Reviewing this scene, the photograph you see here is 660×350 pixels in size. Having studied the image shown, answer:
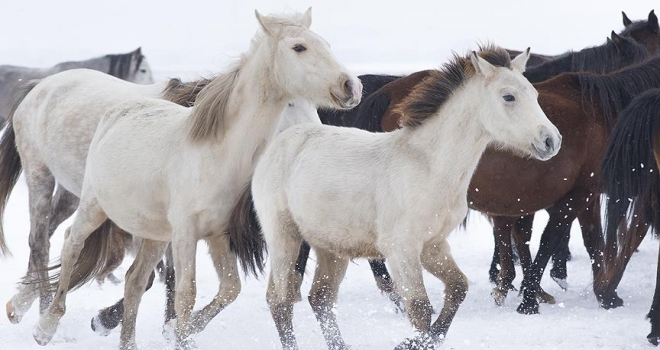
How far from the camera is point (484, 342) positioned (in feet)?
17.7

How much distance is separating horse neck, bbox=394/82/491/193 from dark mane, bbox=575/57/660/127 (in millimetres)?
2271

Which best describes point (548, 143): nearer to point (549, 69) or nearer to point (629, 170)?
point (629, 170)

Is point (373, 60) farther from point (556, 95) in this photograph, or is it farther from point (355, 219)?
point (355, 219)

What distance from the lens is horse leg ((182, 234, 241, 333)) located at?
5.34m

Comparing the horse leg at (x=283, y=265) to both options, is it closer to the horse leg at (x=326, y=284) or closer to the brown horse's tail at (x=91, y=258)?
the horse leg at (x=326, y=284)

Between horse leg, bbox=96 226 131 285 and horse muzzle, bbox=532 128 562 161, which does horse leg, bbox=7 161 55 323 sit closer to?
horse leg, bbox=96 226 131 285

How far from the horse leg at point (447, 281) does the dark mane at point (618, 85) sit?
7.92 ft

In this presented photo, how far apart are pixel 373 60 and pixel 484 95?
28.3 meters

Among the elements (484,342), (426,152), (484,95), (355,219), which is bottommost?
(484,342)

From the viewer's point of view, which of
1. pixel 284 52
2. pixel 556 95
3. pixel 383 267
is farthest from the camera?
pixel 383 267

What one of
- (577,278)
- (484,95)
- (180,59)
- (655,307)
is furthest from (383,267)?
(180,59)

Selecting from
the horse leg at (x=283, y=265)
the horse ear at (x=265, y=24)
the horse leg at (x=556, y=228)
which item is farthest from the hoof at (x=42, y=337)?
the horse leg at (x=556, y=228)

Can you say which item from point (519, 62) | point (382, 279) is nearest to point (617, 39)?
point (382, 279)

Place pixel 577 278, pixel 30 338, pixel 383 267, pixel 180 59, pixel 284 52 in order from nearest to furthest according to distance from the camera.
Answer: pixel 284 52
pixel 30 338
pixel 383 267
pixel 577 278
pixel 180 59
